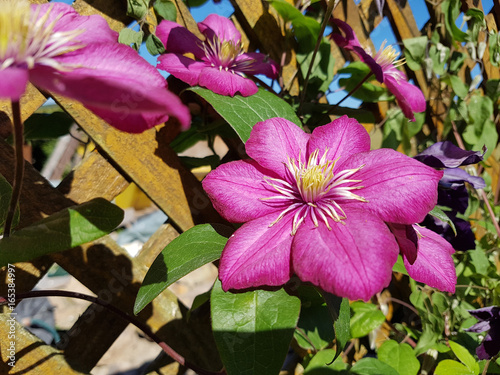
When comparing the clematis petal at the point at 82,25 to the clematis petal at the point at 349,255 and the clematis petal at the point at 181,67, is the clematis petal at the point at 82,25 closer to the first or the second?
the clematis petal at the point at 181,67

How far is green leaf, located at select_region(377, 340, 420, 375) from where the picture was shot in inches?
37.8

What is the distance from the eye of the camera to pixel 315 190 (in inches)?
23.4

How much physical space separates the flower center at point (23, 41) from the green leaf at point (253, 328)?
370mm

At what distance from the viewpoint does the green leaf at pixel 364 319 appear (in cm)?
99

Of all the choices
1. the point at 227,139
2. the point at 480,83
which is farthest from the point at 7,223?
the point at 480,83

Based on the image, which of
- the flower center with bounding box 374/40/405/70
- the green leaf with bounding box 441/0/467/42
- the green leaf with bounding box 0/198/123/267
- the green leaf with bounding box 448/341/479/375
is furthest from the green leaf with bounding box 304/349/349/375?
the green leaf with bounding box 441/0/467/42

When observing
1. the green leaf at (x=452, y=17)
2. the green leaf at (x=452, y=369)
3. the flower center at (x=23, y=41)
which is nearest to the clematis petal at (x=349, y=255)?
the flower center at (x=23, y=41)

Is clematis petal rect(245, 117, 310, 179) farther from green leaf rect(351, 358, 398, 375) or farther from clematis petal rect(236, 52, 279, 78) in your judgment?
green leaf rect(351, 358, 398, 375)

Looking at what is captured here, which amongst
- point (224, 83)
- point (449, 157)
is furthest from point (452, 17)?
point (224, 83)

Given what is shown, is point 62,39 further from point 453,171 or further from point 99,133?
point 453,171

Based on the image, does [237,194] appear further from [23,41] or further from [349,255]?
[23,41]

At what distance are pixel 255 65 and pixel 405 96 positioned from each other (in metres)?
0.35

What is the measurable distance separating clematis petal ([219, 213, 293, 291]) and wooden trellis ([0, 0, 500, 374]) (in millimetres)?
382

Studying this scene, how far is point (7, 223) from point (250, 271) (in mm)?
308
